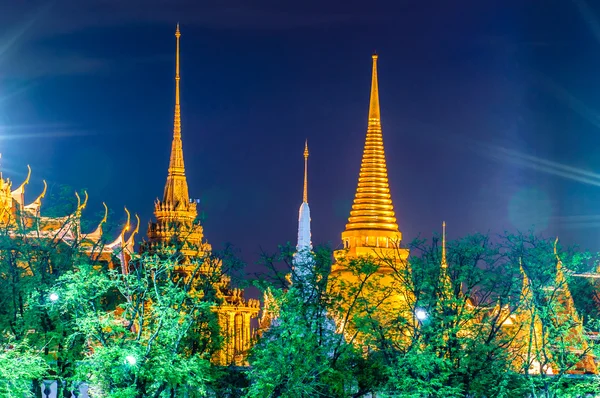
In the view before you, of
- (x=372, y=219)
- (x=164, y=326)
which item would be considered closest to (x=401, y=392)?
(x=164, y=326)

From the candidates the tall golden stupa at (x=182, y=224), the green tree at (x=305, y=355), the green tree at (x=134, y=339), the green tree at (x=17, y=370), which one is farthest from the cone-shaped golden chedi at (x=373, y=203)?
the green tree at (x=17, y=370)

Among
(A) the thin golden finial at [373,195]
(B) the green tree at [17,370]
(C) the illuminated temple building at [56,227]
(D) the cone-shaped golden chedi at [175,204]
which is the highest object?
(A) the thin golden finial at [373,195]

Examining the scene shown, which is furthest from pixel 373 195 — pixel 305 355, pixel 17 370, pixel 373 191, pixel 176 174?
pixel 17 370

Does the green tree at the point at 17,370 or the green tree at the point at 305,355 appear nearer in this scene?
the green tree at the point at 17,370

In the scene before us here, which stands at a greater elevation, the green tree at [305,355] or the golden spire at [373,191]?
the golden spire at [373,191]

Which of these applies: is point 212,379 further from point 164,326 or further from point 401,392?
point 401,392

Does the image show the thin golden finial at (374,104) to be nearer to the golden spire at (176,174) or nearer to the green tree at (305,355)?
the golden spire at (176,174)

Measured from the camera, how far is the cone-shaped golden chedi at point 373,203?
97.9 metres

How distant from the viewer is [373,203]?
3895 inches

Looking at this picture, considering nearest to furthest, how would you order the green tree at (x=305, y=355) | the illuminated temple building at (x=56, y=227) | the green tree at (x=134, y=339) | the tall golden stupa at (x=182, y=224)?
the green tree at (x=134, y=339) < the green tree at (x=305, y=355) < the illuminated temple building at (x=56, y=227) < the tall golden stupa at (x=182, y=224)

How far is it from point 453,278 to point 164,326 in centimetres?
1123

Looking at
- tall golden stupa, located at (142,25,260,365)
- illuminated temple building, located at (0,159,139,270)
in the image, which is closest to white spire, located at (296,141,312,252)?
tall golden stupa, located at (142,25,260,365)

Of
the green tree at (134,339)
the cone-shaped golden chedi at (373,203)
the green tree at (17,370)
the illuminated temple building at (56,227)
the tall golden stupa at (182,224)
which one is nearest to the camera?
the green tree at (17,370)

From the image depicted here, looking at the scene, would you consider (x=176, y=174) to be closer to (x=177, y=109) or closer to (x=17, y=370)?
(x=177, y=109)
